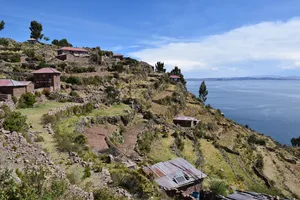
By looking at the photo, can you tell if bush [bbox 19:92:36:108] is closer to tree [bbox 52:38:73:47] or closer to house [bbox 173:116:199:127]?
house [bbox 173:116:199:127]

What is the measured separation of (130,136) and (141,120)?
17.7 ft

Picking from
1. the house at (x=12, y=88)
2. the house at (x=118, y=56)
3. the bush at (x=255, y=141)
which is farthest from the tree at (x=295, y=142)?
the house at (x=12, y=88)

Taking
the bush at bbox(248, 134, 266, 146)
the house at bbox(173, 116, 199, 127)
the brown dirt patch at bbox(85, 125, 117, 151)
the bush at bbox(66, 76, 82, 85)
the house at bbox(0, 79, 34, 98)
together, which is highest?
the bush at bbox(66, 76, 82, 85)

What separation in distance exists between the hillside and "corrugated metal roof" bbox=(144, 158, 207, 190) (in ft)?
3.91

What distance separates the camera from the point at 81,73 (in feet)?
127

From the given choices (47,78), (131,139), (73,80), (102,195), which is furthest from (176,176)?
(73,80)

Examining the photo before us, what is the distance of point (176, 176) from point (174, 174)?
0.18 metres

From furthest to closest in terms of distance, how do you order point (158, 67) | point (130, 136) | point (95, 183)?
point (158, 67), point (130, 136), point (95, 183)

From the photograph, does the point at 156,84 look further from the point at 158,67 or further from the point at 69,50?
the point at 158,67

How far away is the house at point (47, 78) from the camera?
29.0 m

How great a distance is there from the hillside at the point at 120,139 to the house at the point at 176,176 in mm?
1136

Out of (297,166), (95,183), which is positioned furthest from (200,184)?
(297,166)

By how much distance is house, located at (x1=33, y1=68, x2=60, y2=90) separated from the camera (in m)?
29.0

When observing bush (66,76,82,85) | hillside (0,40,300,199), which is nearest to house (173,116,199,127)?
Answer: hillside (0,40,300,199)
